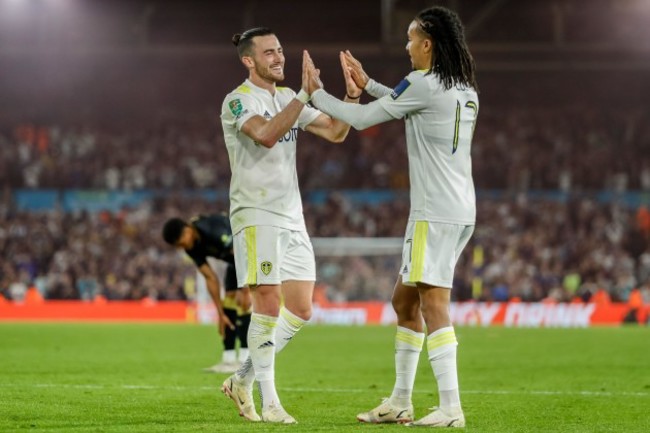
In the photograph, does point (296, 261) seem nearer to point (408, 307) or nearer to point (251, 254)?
point (251, 254)

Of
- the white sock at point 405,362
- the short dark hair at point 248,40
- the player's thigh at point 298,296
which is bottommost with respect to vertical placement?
the white sock at point 405,362

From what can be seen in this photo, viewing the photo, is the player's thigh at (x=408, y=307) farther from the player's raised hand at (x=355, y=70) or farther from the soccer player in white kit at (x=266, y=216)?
the player's raised hand at (x=355, y=70)

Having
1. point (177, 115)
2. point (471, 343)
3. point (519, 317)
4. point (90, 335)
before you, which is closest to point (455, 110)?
point (471, 343)

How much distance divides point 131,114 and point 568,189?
16474mm

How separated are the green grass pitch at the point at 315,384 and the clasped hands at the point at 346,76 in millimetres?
2339

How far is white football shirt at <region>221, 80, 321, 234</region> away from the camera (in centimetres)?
812

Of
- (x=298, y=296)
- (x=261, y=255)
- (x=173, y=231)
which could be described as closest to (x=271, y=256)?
(x=261, y=255)

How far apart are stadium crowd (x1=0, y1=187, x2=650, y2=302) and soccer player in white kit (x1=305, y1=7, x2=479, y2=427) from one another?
24.4 m

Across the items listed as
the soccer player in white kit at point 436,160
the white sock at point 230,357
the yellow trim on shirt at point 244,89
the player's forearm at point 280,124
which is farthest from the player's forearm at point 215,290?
the soccer player in white kit at point 436,160

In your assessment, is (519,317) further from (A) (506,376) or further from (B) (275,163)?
(B) (275,163)

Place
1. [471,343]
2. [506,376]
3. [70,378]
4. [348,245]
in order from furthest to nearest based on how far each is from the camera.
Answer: [348,245] < [471,343] < [506,376] < [70,378]

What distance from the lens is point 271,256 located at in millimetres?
8055

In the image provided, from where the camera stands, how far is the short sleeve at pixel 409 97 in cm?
754

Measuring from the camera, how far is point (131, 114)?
42.4 metres
